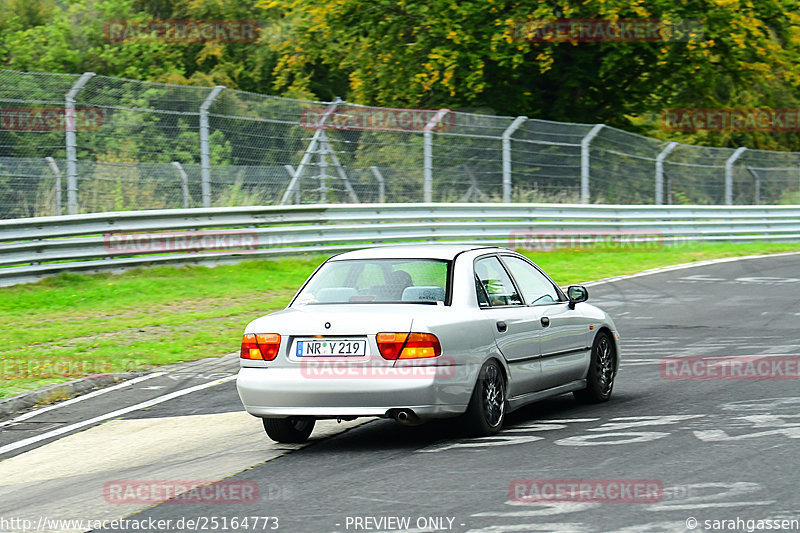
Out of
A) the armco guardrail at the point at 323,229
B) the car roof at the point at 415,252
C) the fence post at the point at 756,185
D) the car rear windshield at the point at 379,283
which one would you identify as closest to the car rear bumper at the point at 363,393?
the car rear windshield at the point at 379,283

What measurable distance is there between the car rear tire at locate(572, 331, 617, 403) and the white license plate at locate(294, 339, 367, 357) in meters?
2.59

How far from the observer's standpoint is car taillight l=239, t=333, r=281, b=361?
25.4 feet

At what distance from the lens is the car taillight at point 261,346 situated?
7.73 m

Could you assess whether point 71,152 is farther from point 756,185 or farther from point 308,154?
point 756,185

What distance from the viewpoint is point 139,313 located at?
15.1m

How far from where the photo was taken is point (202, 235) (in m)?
19.2

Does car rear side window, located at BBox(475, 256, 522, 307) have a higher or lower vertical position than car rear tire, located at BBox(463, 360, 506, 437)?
higher

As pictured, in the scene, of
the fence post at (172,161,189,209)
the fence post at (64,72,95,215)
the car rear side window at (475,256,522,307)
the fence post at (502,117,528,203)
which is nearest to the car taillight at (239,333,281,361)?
the car rear side window at (475,256,522,307)

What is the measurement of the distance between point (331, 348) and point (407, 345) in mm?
513

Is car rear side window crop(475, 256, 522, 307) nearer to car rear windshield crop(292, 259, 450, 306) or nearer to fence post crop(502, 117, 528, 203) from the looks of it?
car rear windshield crop(292, 259, 450, 306)

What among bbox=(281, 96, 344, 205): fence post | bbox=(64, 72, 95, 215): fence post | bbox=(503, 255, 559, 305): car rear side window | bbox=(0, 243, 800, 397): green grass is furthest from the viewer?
bbox=(281, 96, 344, 205): fence post

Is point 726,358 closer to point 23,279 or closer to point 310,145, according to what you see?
point 23,279

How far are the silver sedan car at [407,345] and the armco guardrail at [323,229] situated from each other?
9.78 meters

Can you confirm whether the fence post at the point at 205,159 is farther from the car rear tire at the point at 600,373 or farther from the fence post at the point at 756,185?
the fence post at the point at 756,185
